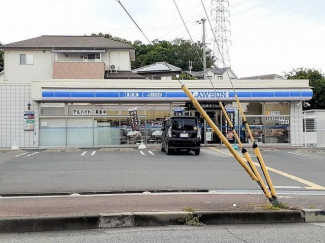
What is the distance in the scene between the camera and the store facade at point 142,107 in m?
27.5

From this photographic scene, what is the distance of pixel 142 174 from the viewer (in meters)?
14.4

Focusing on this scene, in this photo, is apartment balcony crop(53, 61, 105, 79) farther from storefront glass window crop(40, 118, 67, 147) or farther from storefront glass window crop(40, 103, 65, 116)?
storefront glass window crop(40, 118, 67, 147)

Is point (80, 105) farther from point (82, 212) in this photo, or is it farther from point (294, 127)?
point (82, 212)

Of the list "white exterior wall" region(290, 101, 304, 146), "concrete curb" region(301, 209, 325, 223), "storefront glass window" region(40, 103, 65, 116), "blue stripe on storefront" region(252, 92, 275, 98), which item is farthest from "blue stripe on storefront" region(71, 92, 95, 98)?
"concrete curb" region(301, 209, 325, 223)

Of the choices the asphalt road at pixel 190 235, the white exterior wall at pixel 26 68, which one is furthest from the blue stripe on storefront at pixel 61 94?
the asphalt road at pixel 190 235

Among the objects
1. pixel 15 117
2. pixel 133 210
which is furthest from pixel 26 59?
pixel 133 210

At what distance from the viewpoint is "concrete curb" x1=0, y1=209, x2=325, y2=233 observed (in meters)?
6.99

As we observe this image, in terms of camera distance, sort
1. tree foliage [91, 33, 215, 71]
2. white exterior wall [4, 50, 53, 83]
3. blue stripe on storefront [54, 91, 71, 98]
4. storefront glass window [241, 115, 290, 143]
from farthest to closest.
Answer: tree foliage [91, 33, 215, 71]
white exterior wall [4, 50, 53, 83]
storefront glass window [241, 115, 290, 143]
blue stripe on storefront [54, 91, 71, 98]

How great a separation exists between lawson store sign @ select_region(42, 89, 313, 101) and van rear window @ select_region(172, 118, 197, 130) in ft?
19.6

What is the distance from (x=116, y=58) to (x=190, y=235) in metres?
36.1

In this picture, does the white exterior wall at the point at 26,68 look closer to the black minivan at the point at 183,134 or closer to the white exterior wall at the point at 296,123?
the black minivan at the point at 183,134

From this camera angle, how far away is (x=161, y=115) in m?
28.8

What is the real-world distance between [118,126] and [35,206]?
19894 millimetres

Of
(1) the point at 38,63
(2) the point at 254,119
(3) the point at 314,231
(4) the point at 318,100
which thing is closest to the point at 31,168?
(3) the point at 314,231
